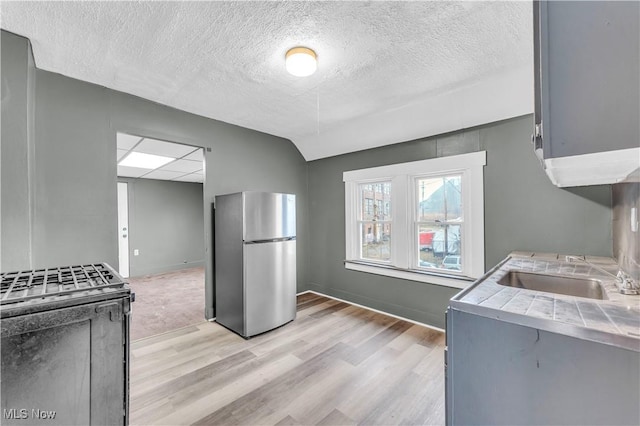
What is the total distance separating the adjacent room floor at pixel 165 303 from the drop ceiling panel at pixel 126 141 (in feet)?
5.87

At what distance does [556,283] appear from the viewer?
161cm

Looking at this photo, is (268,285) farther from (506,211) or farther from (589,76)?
(589,76)

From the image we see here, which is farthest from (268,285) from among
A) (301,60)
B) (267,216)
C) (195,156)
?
(195,156)

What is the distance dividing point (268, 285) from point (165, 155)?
2.56 m

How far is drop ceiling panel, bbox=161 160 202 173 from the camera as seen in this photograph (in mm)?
4390

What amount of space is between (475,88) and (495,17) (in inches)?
35.6

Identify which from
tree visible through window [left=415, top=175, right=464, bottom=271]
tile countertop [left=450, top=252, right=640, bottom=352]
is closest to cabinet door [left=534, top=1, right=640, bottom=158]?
tile countertop [left=450, top=252, right=640, bottom=352]

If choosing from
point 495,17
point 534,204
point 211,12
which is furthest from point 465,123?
point 211,12

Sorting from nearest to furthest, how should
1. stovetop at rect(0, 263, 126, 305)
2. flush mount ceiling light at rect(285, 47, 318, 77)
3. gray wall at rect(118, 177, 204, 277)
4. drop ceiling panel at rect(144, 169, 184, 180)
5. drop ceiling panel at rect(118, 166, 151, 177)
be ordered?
stovetop at rect(0, 263, 126, 305) → flush mount ceiling light at rect(285, 47, 318, 77) → drop ceiling panel at rect(118, 166, 151, 177) → drop ceiling panel at rect(144, 169, 184, 180) → gray wall at rect(118, 177, 204, 277)

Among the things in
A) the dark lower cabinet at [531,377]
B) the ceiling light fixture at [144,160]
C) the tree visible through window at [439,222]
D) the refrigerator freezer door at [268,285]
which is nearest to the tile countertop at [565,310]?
the dark lower cabinet at [531,377]

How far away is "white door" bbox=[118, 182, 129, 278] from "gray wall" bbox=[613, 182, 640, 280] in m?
7.06

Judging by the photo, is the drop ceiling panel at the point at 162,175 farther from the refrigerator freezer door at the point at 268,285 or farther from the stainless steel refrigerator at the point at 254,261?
the refrigerator freezer door at the point at 268,285

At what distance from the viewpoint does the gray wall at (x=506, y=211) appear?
2189 mm

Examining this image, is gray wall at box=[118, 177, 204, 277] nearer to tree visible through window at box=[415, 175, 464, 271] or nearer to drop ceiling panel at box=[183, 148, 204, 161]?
drop ceiling panel at box=[183, 148, 204, 161]
